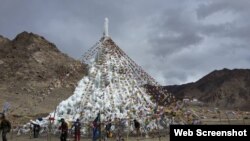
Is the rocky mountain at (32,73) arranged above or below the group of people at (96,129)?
above

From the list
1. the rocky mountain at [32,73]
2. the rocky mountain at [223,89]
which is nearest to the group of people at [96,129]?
the rocky mountain at [32,73]

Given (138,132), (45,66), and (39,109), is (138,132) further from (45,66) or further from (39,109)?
(45,66)

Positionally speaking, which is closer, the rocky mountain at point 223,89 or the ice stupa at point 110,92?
the ice stupa at point 110,92

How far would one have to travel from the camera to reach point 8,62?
8162 cm

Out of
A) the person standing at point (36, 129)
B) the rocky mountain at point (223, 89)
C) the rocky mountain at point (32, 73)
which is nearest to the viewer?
the person standing at point (36, 129)

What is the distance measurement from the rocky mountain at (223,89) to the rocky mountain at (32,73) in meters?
36.8

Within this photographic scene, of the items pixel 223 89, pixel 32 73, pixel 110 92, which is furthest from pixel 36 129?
pixel 223 89

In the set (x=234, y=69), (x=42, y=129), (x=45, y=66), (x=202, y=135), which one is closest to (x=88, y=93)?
(x=42, y=129)

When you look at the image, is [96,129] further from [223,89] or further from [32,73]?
[223,89]

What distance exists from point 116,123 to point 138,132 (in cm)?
147

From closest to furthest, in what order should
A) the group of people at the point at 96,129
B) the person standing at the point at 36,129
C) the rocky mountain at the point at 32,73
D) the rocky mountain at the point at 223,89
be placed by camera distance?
the group of people at the point at 96,129 → the person standing at the point at 36,129 → the rocky mountain at the point at 32,73 → the rocky mountain at the point at 223,89

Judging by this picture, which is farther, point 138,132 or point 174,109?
point 174,109

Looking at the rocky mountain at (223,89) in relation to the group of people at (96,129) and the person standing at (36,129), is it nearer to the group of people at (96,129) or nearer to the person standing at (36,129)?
the group of people at (96,129)

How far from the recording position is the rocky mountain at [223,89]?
106 m
